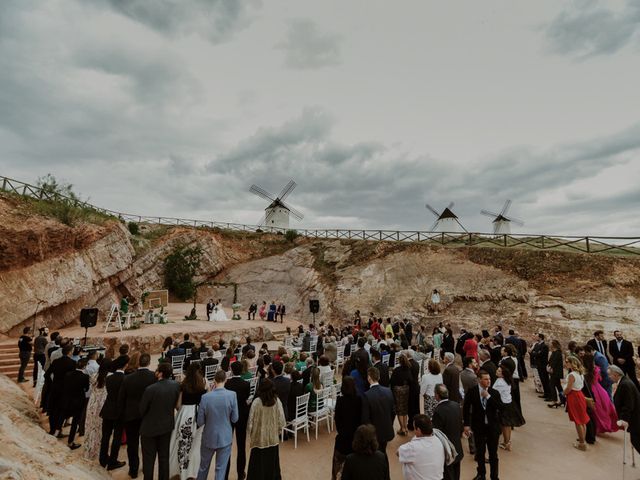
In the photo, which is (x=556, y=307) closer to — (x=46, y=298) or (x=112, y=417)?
(x=112, y=417)

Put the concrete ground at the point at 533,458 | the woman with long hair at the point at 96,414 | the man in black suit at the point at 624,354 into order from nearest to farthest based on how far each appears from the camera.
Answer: the woman with long hair at the point at 96,414
the concrete ground at the point at 533,458
the man in black suit at the point at 624,354

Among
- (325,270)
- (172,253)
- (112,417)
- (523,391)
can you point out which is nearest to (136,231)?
(172,253)

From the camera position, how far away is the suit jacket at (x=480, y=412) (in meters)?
5.27

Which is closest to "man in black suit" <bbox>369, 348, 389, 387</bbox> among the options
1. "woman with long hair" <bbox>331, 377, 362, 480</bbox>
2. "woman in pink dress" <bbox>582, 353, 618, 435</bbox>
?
"woman with long hair" <bbox>331, 377, 362, 480</bbox>

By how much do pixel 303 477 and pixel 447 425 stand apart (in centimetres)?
276

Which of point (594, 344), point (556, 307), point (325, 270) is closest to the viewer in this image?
point (594, 344)

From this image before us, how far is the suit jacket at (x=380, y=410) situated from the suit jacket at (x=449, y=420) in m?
0.72

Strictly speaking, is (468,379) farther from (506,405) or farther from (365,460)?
(365,460)

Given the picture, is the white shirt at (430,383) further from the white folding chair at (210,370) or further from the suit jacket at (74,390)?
the suit jacket at (74,390)

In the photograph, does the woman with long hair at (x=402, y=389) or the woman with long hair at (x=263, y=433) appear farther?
the woman with long hair at (x=402, y=389)

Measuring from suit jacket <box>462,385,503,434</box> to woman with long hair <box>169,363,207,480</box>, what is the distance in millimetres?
4284

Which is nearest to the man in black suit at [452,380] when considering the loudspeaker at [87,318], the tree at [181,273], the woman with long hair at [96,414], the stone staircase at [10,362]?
the woman with long hair at [96,414]

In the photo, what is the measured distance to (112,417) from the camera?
5.13 m

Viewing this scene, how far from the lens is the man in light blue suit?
4488 mm
